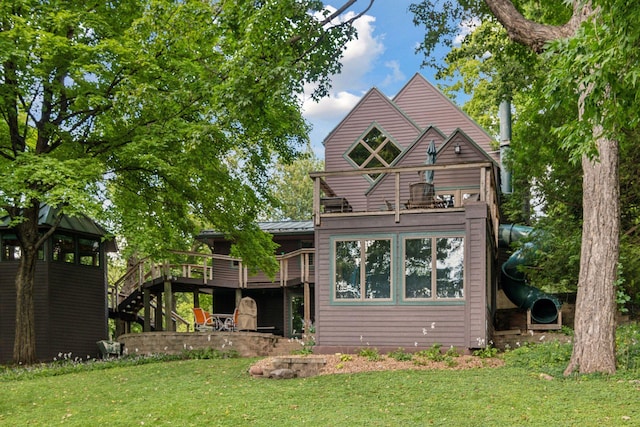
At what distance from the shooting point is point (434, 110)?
26.1 metres

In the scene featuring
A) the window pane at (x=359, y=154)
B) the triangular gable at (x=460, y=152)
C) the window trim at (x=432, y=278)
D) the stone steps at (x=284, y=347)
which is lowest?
the stone steps at (x=284, y=347)

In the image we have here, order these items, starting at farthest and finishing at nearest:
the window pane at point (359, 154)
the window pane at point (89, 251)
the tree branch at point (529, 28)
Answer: the window pane at point (359, 154), the window pane at point (89, 251), the tree branch at point (529, 28)

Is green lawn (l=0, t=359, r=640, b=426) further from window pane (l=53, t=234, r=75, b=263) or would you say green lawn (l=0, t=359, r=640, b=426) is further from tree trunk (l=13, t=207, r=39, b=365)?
window pane (l=53, t=234, r=75, b=263)

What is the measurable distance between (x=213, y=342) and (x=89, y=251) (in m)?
7.38

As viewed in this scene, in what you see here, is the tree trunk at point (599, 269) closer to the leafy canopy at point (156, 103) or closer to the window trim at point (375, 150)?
the leafy canopy at point (156, 103)

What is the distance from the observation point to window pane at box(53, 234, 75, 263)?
74.6 feet

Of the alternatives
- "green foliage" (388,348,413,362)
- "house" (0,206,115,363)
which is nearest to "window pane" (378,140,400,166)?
"house" (0,206,115,363)

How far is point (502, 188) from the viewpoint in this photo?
25906mm

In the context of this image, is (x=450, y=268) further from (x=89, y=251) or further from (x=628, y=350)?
(x=89, y=251)

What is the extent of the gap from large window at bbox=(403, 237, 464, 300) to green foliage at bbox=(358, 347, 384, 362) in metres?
1.35

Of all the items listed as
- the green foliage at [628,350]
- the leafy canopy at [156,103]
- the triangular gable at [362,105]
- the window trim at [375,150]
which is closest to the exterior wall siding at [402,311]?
the green foliage at [628,350]

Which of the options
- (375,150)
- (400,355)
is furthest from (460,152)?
(400,355)

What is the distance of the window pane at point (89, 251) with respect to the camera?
23.8 meters

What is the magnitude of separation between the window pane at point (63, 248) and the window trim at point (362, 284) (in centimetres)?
1083
